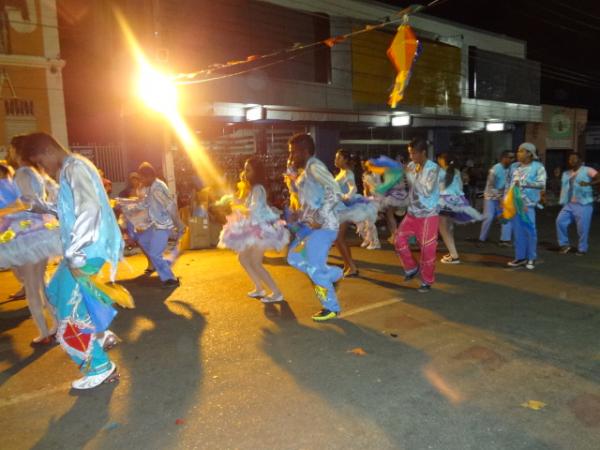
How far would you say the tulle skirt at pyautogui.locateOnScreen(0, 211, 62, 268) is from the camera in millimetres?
4402

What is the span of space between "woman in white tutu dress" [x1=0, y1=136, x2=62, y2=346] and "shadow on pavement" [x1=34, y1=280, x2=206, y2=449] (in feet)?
2.75

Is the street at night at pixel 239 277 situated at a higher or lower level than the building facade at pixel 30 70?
lower

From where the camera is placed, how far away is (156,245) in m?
6.68

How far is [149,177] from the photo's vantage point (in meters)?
6.66

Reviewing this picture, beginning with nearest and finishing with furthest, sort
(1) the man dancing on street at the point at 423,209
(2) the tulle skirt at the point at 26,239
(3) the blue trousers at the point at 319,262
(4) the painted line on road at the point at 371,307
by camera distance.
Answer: (2) the tulle skirt at the point at 26,239 < (3) the blue trousers at the point at 319,262 < (4) the painted line on road at the point at 371,307 < (1) the man dancing on street at the point at 423,209

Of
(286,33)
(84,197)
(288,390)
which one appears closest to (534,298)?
(288,390)

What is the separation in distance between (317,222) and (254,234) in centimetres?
88

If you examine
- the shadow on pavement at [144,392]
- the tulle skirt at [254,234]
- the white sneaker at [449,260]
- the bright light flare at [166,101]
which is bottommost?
the shadow on pavement at [144,392]

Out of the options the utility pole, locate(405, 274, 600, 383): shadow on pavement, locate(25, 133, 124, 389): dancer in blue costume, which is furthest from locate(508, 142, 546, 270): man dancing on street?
the utility pole

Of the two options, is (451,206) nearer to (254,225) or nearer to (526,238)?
(526,238)

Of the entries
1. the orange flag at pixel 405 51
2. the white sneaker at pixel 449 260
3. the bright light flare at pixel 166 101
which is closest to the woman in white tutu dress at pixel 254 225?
the white sneaker at pixel 449 260

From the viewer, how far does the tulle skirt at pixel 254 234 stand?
18.1 feet

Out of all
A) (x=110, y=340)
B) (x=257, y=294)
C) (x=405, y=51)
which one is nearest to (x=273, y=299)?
(x=257, y=294)

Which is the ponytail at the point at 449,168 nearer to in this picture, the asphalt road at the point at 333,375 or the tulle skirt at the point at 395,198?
the tulle skirt at the point at 395,198
